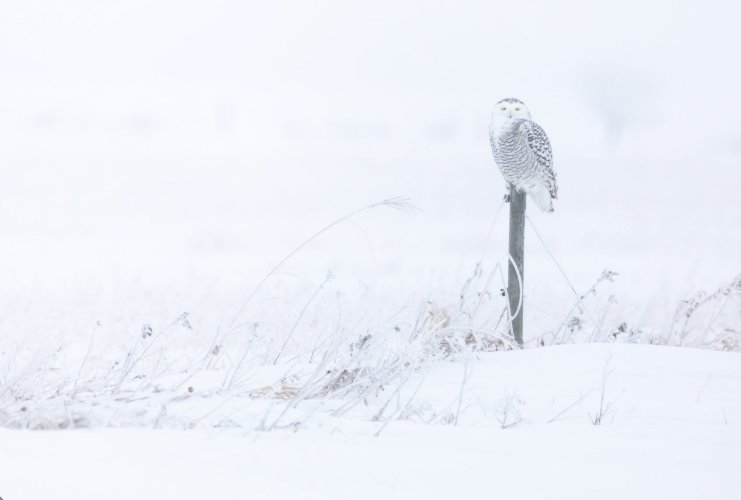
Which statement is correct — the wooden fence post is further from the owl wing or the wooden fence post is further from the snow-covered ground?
the snow-covered ground

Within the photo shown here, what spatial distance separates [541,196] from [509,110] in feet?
2.03

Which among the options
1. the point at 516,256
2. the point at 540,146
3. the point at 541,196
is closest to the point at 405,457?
the point at 516,256

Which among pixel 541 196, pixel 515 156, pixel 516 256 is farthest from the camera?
pixel 541 196

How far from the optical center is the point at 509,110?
556 centimetres

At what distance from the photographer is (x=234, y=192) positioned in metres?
20.7

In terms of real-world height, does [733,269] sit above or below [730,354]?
below

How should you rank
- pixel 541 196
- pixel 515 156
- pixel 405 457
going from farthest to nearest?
1. pixel 541 196
2. pixel 515 156
3. pixel 405 457

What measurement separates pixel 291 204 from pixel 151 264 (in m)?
7.41

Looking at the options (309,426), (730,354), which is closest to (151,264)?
(730,354)

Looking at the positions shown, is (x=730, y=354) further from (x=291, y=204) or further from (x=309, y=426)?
(x=291, y=204)

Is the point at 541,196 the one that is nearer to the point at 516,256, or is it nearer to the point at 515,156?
the point at 515,156

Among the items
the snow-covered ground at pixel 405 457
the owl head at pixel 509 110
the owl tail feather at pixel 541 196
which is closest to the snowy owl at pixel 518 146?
the owl head at pixel 509 110

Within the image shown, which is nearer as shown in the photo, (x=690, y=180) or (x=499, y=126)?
(x=499, y=126)

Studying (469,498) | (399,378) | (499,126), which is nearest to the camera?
(469,498)
